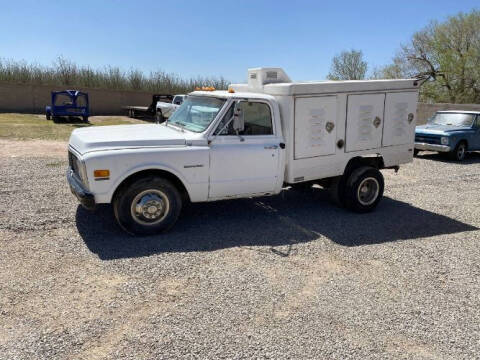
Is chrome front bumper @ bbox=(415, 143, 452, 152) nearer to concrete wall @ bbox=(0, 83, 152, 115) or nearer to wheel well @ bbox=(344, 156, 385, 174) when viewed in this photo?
wheel well @ bbox=(344, 156, 385, 174)

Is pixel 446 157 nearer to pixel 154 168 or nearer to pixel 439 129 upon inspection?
pixel 439 129

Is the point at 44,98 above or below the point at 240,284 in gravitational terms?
above

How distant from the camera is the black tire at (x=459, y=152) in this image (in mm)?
13273

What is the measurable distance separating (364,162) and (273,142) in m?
2.08

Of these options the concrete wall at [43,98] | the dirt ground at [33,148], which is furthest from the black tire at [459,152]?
the concrete wall at [43,98]

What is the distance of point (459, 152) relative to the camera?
1337 cm

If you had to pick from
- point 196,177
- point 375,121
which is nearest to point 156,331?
point 196,177

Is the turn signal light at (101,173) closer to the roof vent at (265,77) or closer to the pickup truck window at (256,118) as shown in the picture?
the pickup truck window at (256,118)

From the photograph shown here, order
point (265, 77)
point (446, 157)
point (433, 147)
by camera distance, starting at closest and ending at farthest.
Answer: point (265, 77) < point (433, 147) < point (446, 157)

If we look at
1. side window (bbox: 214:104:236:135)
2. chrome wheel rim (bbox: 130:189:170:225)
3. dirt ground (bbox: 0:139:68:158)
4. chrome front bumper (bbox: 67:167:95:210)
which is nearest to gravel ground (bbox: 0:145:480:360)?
chrome wheel rim (bbox: 130:189:170:225)

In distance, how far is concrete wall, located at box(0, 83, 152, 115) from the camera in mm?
26703

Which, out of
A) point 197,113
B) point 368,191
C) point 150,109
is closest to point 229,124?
point 197,113

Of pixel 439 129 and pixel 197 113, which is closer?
pixel 197 113

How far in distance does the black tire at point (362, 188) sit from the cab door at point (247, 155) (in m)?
1.52
